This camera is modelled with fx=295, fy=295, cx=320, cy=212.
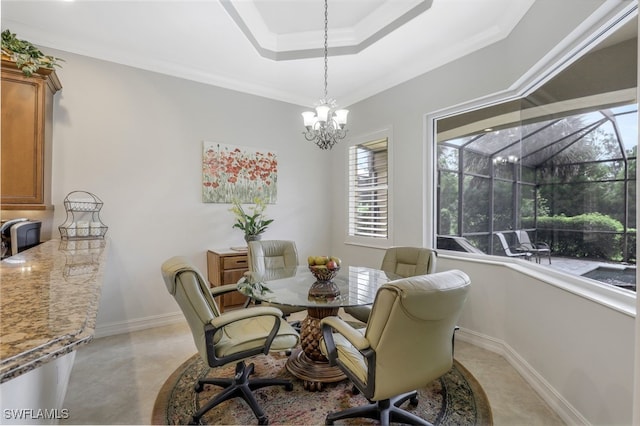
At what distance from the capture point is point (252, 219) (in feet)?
12.3

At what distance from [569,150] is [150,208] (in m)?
4.12

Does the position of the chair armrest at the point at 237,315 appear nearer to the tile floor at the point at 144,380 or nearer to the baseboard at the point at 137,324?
the tile floor at the point at 144,380

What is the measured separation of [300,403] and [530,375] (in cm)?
184

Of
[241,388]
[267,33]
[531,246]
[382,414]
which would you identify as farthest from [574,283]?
[267,33]

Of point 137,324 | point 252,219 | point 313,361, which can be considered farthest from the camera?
point 252,219

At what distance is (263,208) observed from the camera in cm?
401

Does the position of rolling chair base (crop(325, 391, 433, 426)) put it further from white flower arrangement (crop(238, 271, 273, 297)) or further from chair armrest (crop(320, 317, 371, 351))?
white flower arrangement (crop(238, 271, 273, 297))

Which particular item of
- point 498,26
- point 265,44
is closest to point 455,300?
point 498,26

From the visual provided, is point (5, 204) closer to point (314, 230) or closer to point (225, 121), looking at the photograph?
point (225, 121)

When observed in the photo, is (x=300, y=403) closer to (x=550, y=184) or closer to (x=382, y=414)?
(x=382, y=414)

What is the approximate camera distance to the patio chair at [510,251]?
8.92 ft

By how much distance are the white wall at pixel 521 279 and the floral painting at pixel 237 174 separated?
4.67 ft

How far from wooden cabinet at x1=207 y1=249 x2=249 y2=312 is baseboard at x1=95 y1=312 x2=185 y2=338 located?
0.61 metres

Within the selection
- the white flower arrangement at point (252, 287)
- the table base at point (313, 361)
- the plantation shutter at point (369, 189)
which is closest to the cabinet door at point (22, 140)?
the white flower arrangement at point (252, 287)
